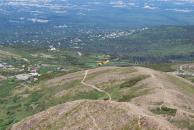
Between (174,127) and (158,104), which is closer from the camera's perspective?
(174,127)

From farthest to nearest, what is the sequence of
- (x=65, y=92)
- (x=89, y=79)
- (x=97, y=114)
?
(x=89, y=79) < (x=65, y=92) < (x=97, y=114)

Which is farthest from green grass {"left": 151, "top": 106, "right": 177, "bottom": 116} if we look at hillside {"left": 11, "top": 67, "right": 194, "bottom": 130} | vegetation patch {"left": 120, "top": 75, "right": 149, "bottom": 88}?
vegetation patch {"left": 120, "top": 75, "right": 149, "bottom": 88}

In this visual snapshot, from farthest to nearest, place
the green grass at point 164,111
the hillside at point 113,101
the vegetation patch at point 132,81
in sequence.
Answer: the vegetation patch at point 132,81
the green grass at point 164,111
the hillside at point 113,101

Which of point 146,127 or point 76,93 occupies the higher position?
point 146,127

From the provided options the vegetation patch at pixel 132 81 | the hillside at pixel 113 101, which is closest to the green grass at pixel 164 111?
the hillside at pixel 113 101

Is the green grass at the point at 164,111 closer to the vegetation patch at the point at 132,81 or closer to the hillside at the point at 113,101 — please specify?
the hillside at the point at 113,101

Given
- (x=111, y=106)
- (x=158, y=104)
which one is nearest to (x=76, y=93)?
(x=158, y=104)

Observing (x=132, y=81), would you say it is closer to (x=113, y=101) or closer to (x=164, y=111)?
(x=164, y=111)

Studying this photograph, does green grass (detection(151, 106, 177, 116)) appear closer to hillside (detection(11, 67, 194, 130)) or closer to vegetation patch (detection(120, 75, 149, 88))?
hillside (detection(11, 67, 194, 130))

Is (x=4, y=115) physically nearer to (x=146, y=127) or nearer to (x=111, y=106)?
(x=111, y=106)
